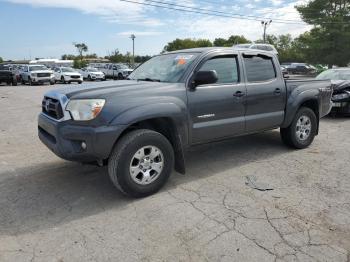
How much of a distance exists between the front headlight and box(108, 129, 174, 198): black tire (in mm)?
444

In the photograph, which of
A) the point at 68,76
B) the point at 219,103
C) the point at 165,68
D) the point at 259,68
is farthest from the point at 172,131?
the point at 68,76

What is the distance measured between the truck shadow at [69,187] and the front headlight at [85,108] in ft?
3.34

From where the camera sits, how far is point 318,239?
332 cm

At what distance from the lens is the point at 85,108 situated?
157 inches

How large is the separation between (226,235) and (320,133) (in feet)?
18.0

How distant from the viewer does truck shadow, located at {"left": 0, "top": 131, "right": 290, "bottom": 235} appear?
12.5 ft

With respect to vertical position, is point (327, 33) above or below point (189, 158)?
above

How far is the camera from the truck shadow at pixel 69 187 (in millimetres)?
3795

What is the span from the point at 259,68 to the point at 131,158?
2.79 meters

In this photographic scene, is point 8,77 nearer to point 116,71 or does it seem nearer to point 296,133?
point 116,71

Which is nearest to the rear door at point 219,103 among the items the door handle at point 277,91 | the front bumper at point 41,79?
the door handle at point 277,91

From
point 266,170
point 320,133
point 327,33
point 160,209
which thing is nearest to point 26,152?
point 160,209

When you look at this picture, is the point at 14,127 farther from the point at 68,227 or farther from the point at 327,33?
the point at 327,33

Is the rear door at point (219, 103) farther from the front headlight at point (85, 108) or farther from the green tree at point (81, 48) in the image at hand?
the green tree at point (81, 48)
